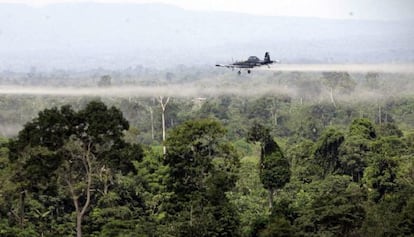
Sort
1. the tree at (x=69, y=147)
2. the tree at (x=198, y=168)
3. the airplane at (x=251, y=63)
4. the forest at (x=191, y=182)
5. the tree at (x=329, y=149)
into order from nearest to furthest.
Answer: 1. the tree at (x=69, y=147)
2. the forest at (x=191, y=182)
3. the tree at (x=198, y=168)
4. the airplane at (x=251, y=63)
5. the tree at (x=329, y=149)

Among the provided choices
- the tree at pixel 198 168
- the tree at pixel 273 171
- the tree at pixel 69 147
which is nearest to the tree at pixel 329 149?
the tree at pixel 273 171

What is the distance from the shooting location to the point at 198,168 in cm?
2195

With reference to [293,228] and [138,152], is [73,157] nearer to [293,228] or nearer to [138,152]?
[138,152]

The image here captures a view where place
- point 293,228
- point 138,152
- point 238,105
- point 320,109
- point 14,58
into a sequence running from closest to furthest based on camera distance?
point 293,228, point 138,152, point 320,109, point 238,105, point 14,58

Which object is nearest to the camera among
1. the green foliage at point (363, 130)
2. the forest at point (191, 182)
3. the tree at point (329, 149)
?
the forest at point (191, 182)

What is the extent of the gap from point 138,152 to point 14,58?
6590 inches

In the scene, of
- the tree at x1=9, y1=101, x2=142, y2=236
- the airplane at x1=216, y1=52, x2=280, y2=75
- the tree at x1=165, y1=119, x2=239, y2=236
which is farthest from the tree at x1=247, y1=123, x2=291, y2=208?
the tree at x1=9, y1=101, x2=142, y2=236

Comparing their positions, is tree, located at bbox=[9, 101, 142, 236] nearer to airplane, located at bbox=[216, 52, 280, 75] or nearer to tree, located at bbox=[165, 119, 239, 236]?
tree, located at bbox=[165, 119, 239, 236]

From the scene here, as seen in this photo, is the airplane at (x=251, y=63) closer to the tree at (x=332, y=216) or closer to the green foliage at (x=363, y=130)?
the green foliage at (x=363, y=130)

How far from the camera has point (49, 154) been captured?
1869 centimetres

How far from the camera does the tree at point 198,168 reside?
21.0 metres

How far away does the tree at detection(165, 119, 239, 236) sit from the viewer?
2102 centimetres

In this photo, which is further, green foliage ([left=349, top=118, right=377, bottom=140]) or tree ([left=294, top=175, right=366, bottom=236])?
green foliage ([left=349, top=118, right=377, bottom=140])

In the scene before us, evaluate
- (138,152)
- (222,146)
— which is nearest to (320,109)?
(222,146)
